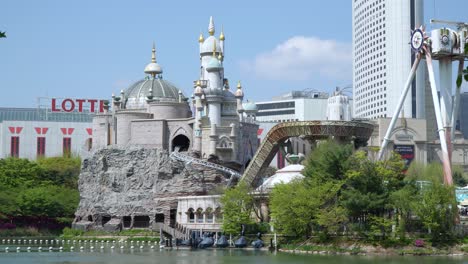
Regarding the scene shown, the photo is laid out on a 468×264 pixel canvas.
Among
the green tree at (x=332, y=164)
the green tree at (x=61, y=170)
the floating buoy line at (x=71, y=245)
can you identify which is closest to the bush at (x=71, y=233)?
the floating buoy line at (x=71, y=245)

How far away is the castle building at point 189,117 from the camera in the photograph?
119875 millimetres

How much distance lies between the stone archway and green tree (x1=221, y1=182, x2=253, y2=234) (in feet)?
128

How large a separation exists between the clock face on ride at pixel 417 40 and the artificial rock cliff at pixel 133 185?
40.6m

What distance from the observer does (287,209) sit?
7812 cm

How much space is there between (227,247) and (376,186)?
55.1ft

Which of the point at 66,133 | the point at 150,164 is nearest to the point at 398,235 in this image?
the point at 150,164

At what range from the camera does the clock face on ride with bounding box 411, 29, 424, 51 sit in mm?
83062

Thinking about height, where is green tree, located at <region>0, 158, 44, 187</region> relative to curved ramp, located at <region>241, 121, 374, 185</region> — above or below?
below

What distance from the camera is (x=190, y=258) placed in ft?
233

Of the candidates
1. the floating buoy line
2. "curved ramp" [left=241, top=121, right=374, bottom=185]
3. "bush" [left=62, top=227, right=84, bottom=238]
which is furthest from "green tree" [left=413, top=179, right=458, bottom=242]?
"bush" [left=62, top=227, right=84, bottom=238]

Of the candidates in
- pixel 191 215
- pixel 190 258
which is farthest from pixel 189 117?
pixel 190 258

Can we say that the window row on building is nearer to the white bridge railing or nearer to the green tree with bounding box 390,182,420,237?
the white bridge railing

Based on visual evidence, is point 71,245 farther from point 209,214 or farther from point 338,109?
point 338,109

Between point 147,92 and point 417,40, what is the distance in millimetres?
57668
